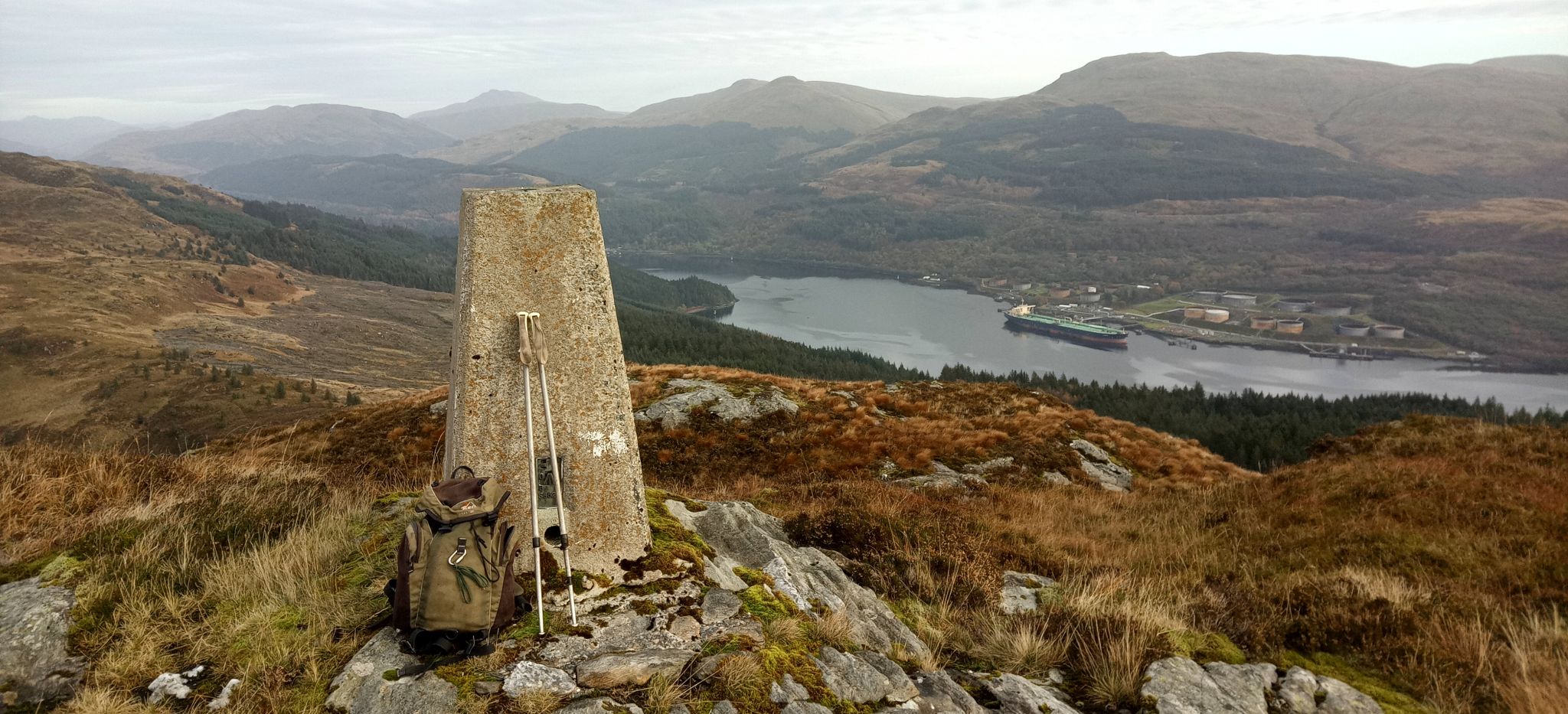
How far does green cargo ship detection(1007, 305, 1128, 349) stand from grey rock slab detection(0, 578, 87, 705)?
569 feet

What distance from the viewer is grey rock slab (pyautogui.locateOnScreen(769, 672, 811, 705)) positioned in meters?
4.86

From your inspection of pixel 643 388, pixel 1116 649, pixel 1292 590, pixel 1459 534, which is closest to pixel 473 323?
pixel 1116 649

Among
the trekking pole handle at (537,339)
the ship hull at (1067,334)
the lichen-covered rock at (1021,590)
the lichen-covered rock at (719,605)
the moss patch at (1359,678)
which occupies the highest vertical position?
the trekking pole handle at (537,339)

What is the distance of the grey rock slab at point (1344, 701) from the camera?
5.33 m

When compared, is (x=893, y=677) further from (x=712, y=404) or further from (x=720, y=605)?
(x=712, y=404)

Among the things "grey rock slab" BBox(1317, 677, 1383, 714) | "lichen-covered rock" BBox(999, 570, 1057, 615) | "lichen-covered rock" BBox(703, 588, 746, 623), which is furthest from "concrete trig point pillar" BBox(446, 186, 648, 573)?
"grey rock slab" BBox(1317, 677, 1383, 714)

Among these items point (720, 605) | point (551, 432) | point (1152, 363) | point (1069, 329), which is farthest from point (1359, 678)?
point (1069, 329)

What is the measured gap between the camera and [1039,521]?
12.1 m

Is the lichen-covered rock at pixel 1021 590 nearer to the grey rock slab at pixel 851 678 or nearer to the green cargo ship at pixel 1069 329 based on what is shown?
the grey rock slab at pixel 851 678

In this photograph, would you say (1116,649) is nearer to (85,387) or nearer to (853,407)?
(853,407)

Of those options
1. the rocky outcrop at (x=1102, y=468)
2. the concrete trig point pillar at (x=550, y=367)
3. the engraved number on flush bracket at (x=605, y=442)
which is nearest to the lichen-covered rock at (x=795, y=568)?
the concrete trig point pillar at (x=550, y=367)

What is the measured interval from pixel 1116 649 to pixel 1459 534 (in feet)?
23.0

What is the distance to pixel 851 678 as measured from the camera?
17.7 feet

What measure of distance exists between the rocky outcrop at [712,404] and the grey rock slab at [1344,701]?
18.0m
